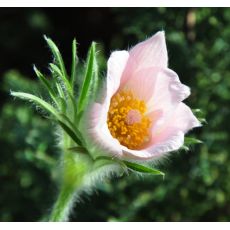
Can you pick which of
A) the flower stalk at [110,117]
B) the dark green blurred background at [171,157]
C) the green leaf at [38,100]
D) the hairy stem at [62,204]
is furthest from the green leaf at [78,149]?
the dark green blurred background at [171,157]

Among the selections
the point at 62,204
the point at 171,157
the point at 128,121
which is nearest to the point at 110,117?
the point at 128,121

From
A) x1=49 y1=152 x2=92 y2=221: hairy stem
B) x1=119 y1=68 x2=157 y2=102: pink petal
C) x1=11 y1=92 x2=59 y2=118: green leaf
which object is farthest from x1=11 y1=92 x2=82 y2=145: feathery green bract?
x1=119 y1=68 x2=157 y2=102: pink petal

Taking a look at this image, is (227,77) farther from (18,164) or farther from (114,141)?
(114,141)

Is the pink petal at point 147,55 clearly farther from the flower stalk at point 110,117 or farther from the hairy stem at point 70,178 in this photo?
the hairy stem at point 70,178

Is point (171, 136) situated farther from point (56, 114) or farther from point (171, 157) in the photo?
point (171, 157)

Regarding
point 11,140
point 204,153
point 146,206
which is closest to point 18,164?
point 11,140
